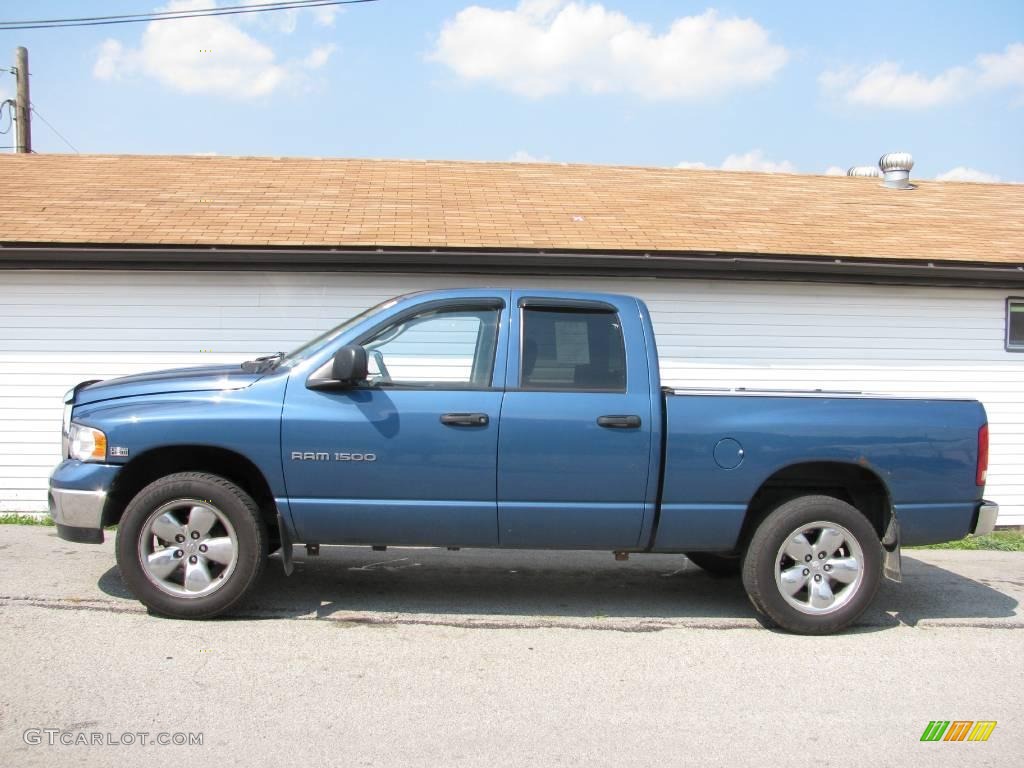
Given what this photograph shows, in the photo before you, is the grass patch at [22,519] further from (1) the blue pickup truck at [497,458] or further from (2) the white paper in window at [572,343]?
(2) the white paper in window at [572,343]

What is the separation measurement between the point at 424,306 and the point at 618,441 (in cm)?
146

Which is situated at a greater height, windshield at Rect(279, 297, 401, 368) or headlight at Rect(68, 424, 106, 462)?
windshield at Rect(279, 297, 401, 368)

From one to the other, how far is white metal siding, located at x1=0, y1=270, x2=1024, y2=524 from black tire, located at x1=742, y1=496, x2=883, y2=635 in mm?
4034

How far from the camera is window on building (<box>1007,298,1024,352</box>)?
32.6 feet

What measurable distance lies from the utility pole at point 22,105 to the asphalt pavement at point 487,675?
15168 mm

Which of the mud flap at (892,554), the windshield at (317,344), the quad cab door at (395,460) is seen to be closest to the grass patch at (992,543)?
the mud flap at (892,554)

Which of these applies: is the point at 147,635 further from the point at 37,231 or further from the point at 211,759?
the point at 37,231

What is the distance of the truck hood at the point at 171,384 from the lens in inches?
215

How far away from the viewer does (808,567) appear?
560 cm

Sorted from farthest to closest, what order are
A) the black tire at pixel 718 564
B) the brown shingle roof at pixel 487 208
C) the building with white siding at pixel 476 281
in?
the brown shingle roof at pixel 487 208, the building with white siding at pixel 476 281, the black tire at pixel 718 564

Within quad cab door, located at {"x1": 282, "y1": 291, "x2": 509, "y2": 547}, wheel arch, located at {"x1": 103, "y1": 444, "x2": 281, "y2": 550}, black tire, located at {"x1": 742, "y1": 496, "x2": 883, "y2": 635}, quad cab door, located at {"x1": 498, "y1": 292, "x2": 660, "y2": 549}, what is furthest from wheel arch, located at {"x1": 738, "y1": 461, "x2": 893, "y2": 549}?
wheel arch, located at {"x1": 103, "y1": 444, "x2": 281, "y2": 550}

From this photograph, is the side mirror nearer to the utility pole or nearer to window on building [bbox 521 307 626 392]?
window on building [bbox 521 307 626 392]

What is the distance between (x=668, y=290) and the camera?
9.54m

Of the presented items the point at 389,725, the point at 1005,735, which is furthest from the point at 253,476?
the point at 1005,735
